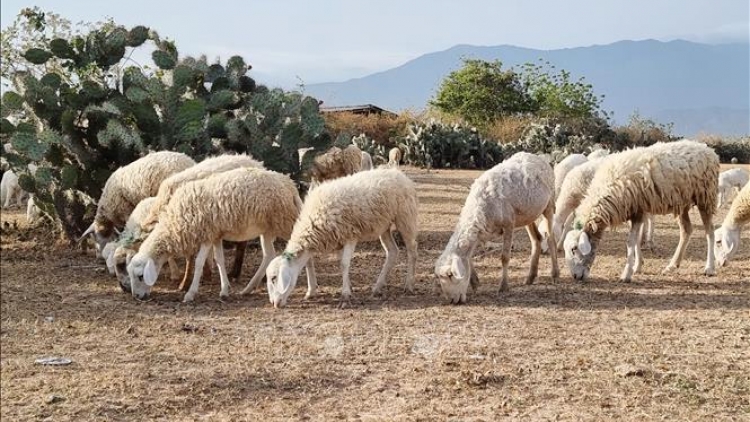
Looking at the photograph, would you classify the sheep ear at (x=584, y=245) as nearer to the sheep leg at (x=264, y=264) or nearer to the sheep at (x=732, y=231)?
the sheep at (x=732, y=231)

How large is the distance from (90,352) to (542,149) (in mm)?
27027

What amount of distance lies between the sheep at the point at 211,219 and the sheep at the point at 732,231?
6179 millimetres

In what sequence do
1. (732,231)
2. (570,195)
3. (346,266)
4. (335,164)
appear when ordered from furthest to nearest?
(335,164)
(570,195)
(732,231)
(346,266)

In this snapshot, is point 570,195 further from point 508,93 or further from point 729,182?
point 508,93

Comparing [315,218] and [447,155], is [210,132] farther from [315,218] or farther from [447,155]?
[447,155]

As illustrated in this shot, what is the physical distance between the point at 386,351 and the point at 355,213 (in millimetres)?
2423

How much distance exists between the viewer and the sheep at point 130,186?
11070 mm

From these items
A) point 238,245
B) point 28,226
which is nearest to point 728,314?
point 238,245

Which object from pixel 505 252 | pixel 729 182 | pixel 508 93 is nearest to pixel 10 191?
pixel 505 252

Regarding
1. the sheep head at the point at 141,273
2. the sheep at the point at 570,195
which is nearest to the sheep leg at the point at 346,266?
the sheep head at the point at 141,273

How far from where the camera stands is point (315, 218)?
9.25 metres

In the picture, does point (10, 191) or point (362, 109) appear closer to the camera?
point (10, 191)

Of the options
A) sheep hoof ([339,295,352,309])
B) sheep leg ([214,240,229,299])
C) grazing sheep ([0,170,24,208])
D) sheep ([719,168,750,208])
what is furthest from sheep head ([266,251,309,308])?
sheep ([719,168,750,208])

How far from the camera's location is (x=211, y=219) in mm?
9375
